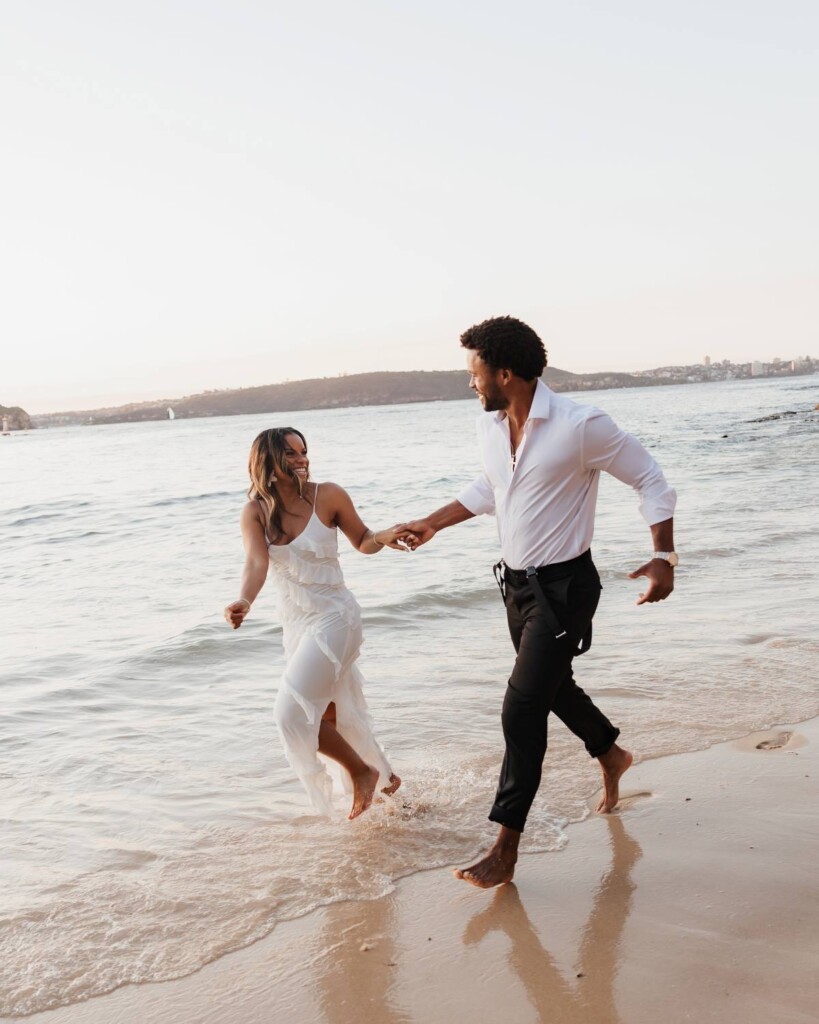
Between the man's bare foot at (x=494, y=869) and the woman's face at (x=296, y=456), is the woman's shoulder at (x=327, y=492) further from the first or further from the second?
the man's bare foot at (x=494, y=869)

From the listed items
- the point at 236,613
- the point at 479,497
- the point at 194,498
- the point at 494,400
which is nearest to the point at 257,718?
the point at 236,613

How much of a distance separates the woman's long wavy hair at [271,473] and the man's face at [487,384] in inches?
38.4

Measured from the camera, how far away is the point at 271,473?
4.68 metres

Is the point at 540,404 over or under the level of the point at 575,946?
over

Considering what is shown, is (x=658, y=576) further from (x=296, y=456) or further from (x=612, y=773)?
(x=296, y=456)

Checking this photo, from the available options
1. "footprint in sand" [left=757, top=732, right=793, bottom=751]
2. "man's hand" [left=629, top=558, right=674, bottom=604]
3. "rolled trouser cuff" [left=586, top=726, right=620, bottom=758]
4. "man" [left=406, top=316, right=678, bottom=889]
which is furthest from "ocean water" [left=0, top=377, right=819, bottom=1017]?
"man's hand" [left=629, top=558, right=674, bottom=604]

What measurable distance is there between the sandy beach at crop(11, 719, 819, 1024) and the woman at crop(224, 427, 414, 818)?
0.78 m

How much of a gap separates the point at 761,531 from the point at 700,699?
26.5 ft

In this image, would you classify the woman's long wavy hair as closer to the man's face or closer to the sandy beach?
the man's face

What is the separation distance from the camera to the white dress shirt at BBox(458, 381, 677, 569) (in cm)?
389

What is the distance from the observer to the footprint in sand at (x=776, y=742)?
533 centimetres

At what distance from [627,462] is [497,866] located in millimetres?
1638

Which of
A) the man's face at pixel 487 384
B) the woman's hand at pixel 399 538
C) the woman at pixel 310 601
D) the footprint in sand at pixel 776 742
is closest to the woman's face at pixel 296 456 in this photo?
the woman at pixel 310 601

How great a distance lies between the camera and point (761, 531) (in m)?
13.8
